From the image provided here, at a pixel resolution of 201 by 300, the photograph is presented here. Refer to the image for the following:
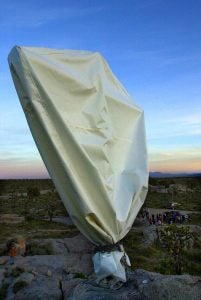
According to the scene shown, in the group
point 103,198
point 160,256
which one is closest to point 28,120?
point 103,198

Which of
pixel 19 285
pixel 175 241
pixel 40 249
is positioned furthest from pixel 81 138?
pixel 40 249

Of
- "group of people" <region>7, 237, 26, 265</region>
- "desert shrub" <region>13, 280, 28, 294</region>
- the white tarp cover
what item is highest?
the white tarp cover

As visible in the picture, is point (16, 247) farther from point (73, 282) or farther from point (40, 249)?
point (73, 282)

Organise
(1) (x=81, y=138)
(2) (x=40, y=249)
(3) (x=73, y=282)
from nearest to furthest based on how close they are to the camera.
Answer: (1) (x=81, y=138) → (3) (x=73, y=282) → (2) (x=40, y=249)

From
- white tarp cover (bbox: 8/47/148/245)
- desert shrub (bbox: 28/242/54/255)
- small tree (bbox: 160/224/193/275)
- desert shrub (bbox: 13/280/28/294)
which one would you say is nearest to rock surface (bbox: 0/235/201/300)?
desert shrub (bbox: 13/280/28/294)

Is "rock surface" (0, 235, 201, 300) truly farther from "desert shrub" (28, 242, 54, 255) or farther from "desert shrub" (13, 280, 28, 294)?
"desert shrub" (28, 242, 54, 255)

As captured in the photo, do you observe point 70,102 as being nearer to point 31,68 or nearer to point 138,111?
point 31,68
